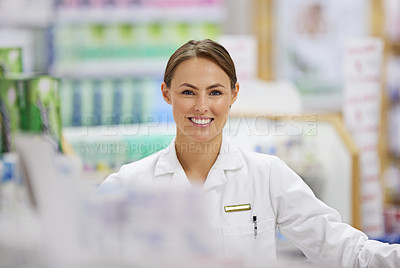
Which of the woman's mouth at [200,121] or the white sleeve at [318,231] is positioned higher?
the woman's mouth at [200,121]

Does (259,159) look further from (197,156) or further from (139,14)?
(139,14)

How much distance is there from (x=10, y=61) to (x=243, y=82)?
1843 mm

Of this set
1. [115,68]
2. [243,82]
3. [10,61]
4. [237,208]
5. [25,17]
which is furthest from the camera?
[115,68]

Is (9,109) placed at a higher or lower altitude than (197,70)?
lower

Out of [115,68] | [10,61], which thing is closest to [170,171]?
[10,61]

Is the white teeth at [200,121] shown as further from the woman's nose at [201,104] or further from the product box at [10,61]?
the product box at [10,61]

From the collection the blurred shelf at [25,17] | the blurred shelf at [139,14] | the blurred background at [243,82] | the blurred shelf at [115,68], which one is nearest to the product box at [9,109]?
the blurred background at [243,82]

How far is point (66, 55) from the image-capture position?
495 cm

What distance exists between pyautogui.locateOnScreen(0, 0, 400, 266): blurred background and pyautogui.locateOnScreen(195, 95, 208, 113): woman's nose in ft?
3.18

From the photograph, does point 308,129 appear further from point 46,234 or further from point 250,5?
point 46,234

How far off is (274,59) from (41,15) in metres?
2.62

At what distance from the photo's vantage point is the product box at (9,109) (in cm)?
236

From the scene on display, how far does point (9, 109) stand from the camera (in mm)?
2383

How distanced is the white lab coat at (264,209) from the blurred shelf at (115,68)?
128 inches
